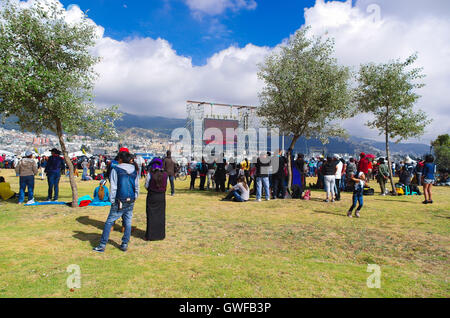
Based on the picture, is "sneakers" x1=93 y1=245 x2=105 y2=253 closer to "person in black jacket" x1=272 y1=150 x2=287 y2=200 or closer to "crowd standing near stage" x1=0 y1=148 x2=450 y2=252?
"crowd standing near stage" x1=0 y1=148 x2=450 y2=252

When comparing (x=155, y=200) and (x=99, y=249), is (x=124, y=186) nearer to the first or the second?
(x=155, y=200)

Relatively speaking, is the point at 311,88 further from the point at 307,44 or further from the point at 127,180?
the point at 127,180

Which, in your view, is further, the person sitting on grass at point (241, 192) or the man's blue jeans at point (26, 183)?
the person sitting on grass at point (241, 192)

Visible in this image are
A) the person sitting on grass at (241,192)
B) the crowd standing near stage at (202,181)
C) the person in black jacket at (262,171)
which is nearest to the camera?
the crowd standing near stage at (202,181)

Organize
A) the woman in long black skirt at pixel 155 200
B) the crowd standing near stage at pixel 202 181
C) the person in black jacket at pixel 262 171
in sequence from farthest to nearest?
1. the person in black jacket at pixel 262 171
2. the woman in long black skirt at pixel 155 200
3. the crowd standing near stage at pixel 202 181

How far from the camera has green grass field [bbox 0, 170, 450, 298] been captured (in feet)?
15.2

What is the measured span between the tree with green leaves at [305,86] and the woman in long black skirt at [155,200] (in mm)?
10025

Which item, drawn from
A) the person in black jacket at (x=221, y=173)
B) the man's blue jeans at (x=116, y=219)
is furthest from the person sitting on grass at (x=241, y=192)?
the man's blue jeans at (x=116, y=219)

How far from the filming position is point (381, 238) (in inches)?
306

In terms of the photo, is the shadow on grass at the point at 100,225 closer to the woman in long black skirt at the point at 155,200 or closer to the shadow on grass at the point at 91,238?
the woman in long black skirt at the point at 155,200

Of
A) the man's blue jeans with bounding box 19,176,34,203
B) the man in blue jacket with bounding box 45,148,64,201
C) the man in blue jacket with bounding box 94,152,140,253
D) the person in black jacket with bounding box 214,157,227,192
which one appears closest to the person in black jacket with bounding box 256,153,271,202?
the person in black jacket with bounding box 214,157,227,192

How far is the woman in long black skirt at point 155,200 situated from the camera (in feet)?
23.7
